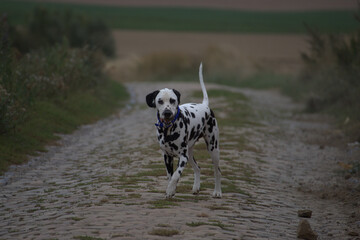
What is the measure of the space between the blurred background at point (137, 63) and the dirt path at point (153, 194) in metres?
1.86

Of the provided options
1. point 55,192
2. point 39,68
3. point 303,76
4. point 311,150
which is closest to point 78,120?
point 39,68

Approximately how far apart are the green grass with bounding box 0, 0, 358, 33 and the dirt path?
203 ft

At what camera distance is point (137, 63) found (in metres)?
50.9

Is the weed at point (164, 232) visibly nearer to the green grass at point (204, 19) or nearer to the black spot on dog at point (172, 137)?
the black spot on dog at point (172, 137)

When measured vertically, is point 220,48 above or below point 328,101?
above

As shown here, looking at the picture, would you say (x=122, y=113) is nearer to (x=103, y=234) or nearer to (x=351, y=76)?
(x=351, y=76)

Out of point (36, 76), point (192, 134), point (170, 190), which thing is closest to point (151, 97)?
point (192, 134)

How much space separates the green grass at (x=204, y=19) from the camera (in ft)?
368

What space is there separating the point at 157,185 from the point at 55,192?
1809mm

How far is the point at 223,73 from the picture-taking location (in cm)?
4747

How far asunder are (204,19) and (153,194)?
450 ft

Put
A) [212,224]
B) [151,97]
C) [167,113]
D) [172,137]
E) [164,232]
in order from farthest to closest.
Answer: [151,97] → [172,137] → [167,113] → [212,224] → [164,232]

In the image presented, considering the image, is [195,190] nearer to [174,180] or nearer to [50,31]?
[174,180]

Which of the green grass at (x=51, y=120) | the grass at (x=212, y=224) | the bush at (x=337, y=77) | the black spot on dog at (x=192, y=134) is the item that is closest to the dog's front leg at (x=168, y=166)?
the black spot on dog at (x=192, y=134)
